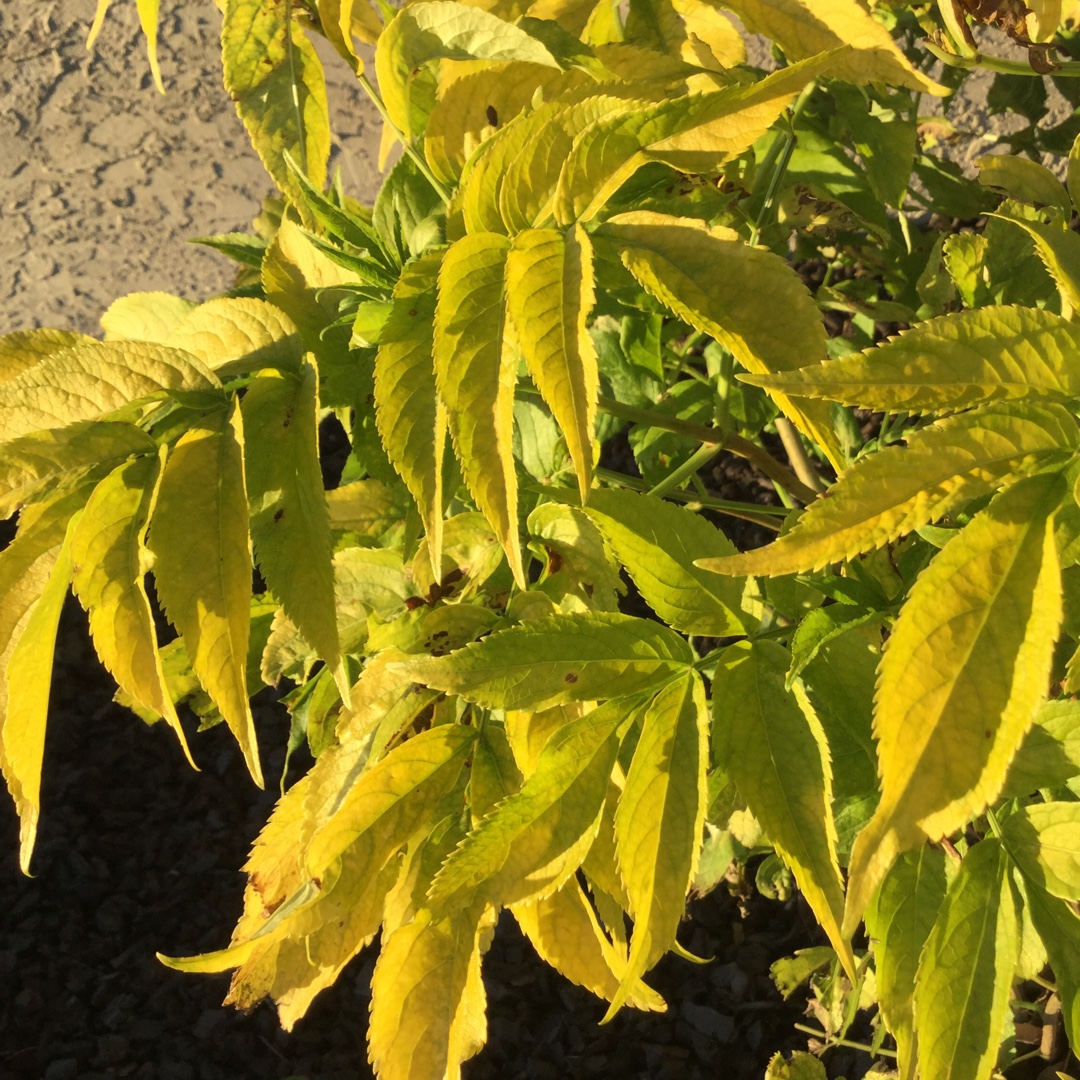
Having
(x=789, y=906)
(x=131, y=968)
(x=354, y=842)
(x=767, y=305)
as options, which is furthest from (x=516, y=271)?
(x=131, y=968)

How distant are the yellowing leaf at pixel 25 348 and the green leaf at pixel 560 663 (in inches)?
12.4

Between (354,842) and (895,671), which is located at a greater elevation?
(895,671)

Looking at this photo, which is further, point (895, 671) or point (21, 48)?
point (21, 48)

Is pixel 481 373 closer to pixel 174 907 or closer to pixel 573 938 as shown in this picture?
pixel 573 938

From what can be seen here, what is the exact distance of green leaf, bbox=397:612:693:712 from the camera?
61 centimetres

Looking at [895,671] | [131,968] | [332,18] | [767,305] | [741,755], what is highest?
[332,18]

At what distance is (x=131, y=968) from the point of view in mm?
1864

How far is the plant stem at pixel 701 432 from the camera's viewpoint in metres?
0.83

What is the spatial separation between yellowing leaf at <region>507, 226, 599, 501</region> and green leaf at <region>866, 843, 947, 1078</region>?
17.0 inches

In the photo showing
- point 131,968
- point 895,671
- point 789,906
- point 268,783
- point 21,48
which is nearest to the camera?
point 895,671

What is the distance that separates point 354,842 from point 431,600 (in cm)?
22

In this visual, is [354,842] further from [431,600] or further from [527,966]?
[527,966]

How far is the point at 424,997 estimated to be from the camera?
24.7 inches

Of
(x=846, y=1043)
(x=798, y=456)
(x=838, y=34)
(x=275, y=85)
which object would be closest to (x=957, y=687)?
(x=838, y=34)
